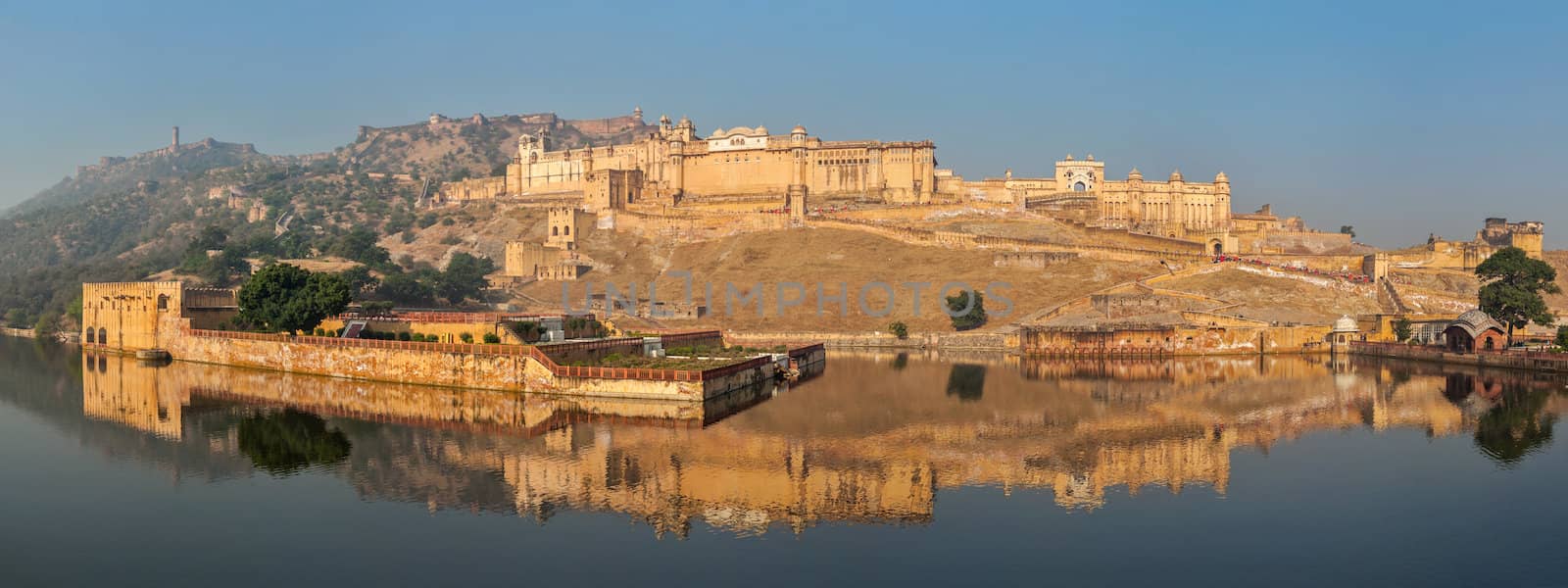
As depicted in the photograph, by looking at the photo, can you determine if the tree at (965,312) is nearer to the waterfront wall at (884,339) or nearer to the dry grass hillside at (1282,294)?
the waterfront wall at (884,339)

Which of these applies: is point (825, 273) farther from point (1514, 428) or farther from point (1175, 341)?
point (1514, 428)

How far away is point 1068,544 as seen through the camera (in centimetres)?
1772

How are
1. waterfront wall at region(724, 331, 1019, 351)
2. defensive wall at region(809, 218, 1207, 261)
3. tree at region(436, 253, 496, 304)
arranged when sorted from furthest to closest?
defensive wall at region(809, 218, 1207, 261)
tree at region(436, 253, 496, 304)
waterfront wall at region(724, 331, 1019, 351)

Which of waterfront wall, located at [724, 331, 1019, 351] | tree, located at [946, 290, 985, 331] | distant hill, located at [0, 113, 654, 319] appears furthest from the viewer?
distant hill, located at [0, 113, 654, 319]

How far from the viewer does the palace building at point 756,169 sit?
9944 cm

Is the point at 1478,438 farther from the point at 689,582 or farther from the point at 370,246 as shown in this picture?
the point at 370,246

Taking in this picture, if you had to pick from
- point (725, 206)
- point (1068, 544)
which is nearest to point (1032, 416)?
point (1068, 544)

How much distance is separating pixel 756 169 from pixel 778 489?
84020 millimetres

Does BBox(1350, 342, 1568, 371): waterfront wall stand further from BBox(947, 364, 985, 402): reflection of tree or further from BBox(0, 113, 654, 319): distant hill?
BBox(0, 113, 654, 319): distant hill

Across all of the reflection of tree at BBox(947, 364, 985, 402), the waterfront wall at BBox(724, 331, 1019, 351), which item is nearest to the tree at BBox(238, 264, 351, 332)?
the waterfront wall at BBox(724, 331, 1019, 351)

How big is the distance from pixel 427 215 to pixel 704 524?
114120 millimetres

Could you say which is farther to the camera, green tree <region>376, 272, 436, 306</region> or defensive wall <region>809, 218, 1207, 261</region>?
defensive wall <region>809, 218, 1207, 261</region>

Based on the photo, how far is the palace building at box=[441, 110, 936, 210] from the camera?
326 ft

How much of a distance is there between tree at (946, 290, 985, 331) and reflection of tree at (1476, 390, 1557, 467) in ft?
98.4
